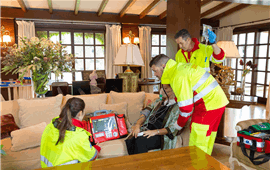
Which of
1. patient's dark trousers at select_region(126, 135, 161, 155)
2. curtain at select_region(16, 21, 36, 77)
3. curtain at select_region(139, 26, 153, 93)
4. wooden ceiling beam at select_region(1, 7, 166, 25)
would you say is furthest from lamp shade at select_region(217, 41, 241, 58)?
curtain at select_region(16, 21, 36, 77)

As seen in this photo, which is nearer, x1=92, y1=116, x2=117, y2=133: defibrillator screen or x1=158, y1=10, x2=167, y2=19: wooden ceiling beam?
x1=92, y1=116, x2=117, y2=133: defibrillator screen

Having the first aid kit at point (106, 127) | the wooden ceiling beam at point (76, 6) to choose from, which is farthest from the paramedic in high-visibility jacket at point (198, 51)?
Result: the wooden ceiling beam at point (76, 6)

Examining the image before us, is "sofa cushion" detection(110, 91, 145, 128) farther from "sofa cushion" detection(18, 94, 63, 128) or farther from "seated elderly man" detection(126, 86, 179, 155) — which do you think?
"sofa cushion" detection(18, 94, 63, 128)

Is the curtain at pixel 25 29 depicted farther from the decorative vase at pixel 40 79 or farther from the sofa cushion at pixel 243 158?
the sofa cushion at pixel 243 158

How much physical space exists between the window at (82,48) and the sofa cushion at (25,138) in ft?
16.0

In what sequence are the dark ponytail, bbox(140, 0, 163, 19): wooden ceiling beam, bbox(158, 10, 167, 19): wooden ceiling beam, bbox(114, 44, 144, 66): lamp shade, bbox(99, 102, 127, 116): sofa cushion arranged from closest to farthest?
the dark ponytail < bbox(99, 102, 127, 116): sofa cushion < bbox(114, 44, 144, 66): lamp shade < bbox(140, 0, 163, 19): wooden ceiling beam < bbox(158, 10, 167, 19): wooden ceiling beam

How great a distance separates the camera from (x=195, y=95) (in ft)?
5.86

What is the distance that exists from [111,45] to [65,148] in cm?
596

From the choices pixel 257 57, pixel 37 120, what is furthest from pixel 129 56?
pixel 257 57

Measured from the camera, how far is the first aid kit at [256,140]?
201 cm

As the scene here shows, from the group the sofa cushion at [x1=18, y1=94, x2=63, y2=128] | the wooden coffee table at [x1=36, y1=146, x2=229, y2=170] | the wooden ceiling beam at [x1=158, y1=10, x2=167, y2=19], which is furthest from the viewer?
the wooden ceiling beam at [x1=158, y1=10, x2=167, y2=19]

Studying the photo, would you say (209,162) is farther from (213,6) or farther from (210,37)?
(213,6)

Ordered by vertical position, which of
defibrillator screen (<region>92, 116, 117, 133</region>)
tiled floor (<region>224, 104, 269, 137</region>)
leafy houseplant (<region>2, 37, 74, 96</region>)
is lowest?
tiled floor (<region>224, 104, 269, 137</region>)

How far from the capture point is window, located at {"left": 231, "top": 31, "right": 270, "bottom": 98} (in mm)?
6312
